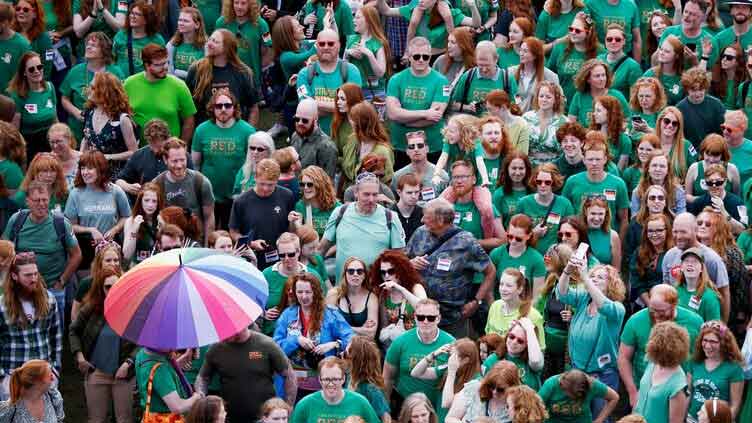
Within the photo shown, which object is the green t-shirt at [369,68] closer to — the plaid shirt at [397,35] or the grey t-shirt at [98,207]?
the plaid shirt at [397,35]

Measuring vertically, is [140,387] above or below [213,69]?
below

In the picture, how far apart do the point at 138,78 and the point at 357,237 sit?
3.06 metres

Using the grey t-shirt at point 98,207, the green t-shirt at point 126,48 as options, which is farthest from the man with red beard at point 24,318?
the green t-shirt at point 126,48

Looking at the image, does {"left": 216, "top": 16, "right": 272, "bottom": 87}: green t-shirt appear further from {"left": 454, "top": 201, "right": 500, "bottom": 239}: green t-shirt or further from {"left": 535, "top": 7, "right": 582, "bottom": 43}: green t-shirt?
{"left": 454, "top": 201, "right": 500, "bottom": 239}: green t-shirt

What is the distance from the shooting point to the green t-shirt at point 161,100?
54.1 ft

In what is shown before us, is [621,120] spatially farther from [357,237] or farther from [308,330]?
[308,330]

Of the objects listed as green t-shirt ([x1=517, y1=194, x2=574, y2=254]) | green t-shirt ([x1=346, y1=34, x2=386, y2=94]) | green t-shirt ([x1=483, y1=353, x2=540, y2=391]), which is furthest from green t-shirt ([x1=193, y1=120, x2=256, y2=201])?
green t-shirt ([x1=483, y1=353, x2=540, y2=391])

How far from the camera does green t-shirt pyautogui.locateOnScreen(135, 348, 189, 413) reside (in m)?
12.2

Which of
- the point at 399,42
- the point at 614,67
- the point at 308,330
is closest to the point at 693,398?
the point at 308,330

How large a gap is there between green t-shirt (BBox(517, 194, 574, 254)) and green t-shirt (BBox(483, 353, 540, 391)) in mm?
1729

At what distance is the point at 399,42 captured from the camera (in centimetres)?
1859

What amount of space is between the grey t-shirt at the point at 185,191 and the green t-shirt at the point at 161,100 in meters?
1.22

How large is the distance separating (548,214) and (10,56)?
5.44 meters

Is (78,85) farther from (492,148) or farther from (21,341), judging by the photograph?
(21,341)
